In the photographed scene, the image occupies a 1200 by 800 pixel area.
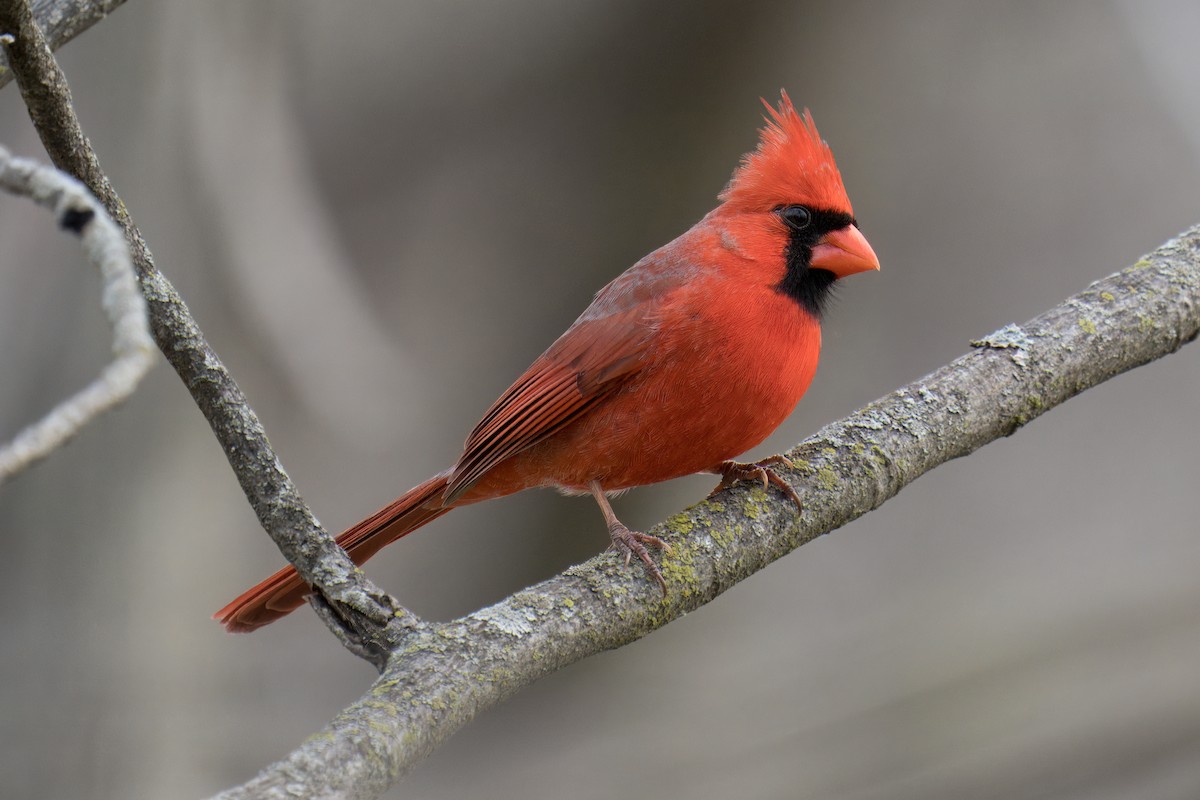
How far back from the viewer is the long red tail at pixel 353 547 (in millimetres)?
2396

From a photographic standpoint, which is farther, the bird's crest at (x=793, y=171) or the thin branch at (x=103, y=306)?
the bird's crest at (x=793, y=171)

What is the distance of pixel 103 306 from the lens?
96cm

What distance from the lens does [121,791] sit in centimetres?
443

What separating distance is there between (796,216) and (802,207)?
26mm

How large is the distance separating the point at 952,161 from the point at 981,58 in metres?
0.44

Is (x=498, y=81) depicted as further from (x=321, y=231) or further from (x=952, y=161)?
(x=952, y=161)

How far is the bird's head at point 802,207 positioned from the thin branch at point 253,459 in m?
1.24

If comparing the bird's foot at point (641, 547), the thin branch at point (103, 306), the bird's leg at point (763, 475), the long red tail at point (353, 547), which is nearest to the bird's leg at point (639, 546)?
the bird's foot at point (641, 547)

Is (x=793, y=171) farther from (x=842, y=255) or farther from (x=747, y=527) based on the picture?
(x=747, y=527)

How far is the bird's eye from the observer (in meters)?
2.67

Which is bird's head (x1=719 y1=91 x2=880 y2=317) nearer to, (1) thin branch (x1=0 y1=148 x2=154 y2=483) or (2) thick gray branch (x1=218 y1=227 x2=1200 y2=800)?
(2) thick gray branch (x1=218 y1=227 x2=1200 y2=800)

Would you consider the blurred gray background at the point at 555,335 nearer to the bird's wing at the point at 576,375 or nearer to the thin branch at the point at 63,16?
the bird's wing at the point at 576,375

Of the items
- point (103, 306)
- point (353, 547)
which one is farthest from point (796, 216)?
point (103, 306)

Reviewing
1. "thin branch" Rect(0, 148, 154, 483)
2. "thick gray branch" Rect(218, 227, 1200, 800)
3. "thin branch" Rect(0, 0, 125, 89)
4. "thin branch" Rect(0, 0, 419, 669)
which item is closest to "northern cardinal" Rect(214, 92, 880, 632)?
"thick gray branch" Rect(218, 227, 1200, 800)
